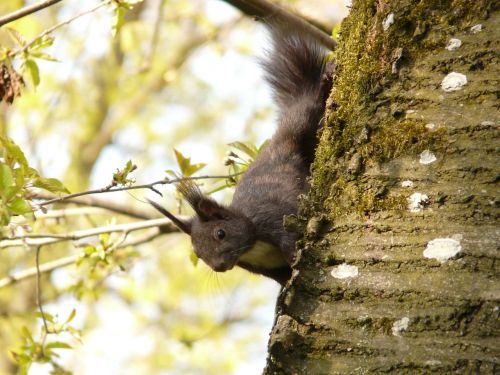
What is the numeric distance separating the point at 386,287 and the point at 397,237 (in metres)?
0.12

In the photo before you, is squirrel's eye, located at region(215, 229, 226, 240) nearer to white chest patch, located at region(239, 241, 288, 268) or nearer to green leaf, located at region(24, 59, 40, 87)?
white chest patch, located at region(239, 241, 288, 268)

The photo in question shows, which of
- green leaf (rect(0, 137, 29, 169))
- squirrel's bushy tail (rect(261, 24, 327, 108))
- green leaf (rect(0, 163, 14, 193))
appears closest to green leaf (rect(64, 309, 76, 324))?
green leaf (rect(0, 137, 29, 169))

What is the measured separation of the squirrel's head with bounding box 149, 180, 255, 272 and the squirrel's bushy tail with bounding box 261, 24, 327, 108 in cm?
67

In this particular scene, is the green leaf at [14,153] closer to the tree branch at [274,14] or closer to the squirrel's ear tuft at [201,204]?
the tree branch at [274,14]

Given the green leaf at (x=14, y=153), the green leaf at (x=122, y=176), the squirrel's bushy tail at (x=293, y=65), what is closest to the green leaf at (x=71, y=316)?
Result: the green leaf at (x=122, y=176)

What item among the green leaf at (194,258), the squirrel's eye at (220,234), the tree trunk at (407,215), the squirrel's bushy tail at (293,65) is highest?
the squirrel's bushy tail at (293,65)

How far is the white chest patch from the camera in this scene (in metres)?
3.07

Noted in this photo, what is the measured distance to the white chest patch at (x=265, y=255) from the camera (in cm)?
307

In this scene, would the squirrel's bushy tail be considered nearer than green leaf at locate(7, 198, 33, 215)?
No

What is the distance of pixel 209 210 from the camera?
3.12 m

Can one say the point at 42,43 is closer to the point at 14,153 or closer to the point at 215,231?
the point at 14,153

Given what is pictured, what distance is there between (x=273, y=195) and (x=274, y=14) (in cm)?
88

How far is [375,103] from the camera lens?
1.69 meters

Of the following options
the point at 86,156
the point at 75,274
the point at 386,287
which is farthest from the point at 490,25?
the point at 86,156
